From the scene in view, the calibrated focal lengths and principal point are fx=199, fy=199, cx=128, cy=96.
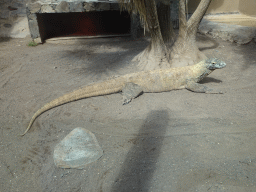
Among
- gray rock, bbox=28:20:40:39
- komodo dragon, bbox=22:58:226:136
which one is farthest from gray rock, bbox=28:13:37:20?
komodo dragon, bbox=22:58:226:136

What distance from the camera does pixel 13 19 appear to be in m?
8.95

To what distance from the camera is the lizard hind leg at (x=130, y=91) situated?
3.97 m

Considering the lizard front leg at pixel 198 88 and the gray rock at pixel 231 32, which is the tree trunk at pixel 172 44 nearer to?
the lizard front leg at pixel 198 88

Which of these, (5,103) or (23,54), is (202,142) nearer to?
(5,103)

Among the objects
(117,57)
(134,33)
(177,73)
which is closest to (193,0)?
(134,33)

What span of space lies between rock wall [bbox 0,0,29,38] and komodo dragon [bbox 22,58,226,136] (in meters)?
6.46

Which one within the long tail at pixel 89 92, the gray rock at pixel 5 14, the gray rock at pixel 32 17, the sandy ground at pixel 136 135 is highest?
the gray rock at pixel 5 14

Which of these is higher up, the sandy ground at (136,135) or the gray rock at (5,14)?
the gray rock at (5,14)

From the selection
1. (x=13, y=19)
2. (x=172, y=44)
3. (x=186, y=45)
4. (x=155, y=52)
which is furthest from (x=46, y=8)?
(x=186, y=45)

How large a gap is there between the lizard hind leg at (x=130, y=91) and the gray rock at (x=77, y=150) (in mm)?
1210

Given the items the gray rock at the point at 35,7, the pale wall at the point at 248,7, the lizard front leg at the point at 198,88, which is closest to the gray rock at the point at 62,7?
the gray rock at the point at 35,7

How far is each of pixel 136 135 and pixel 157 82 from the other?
150 centimetres

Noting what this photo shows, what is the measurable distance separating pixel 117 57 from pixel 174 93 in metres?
2.79

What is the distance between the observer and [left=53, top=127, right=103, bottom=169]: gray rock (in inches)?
103
